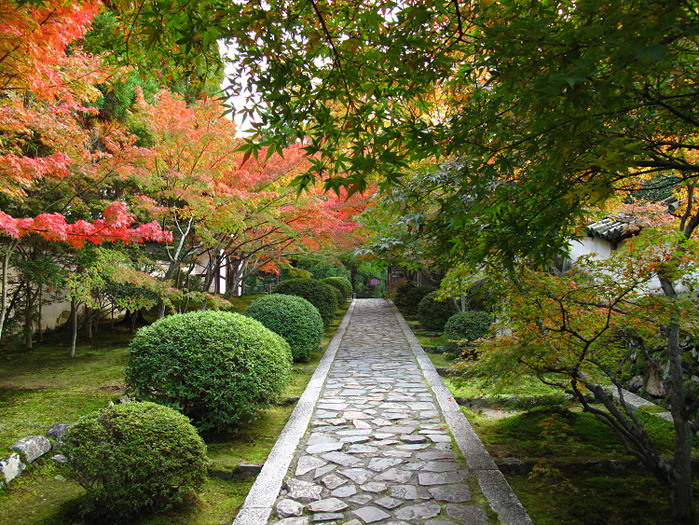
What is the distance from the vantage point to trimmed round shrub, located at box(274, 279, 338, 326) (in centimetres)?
1481

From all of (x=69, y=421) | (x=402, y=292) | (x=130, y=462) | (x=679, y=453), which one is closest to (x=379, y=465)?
(x=130, y=462)

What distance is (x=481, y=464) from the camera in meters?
4.58

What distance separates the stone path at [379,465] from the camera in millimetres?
3691

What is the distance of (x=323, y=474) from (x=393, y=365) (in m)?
5.46

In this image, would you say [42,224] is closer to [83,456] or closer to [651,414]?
[83,456]

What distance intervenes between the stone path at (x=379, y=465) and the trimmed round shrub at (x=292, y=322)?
5.09ft

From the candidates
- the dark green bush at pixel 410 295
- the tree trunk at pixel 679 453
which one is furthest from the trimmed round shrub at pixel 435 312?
the tree trunk at pixel 679 453

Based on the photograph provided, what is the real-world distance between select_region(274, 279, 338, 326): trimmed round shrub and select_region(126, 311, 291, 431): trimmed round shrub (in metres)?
8.95

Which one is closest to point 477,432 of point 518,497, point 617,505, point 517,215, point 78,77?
point 518,497

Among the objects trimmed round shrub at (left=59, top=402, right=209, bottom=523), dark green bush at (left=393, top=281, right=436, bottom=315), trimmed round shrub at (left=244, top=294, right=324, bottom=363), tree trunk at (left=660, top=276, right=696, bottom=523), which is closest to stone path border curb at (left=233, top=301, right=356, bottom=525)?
trimmed round shrub at (left=59, top=402, right=209, bottom=523)

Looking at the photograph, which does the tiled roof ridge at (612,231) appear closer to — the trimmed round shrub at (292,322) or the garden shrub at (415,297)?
the trimmed round shrub at (292,322)

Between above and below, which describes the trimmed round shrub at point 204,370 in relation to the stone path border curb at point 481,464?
above

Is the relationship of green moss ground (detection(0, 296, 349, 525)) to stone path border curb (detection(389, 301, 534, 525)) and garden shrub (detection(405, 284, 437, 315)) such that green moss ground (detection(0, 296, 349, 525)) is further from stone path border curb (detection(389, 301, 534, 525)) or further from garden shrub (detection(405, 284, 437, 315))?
garden shrub (detection(405, 284, 437, 315))

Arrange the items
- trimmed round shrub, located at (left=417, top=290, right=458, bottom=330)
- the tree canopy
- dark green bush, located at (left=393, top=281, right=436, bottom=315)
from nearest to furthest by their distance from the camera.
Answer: the tree canopy, trimmed round shrub, located at (left=417, top=290, right=458, bottom=330), dark green bush, located at (left=393, top=281, right=436, bottom=315)
